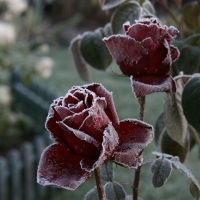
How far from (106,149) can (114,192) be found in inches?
5.5

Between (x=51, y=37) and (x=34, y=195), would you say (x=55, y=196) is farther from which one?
(x=51, y=37)

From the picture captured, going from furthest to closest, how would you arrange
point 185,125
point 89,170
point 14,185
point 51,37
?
point 51,37 < point 14,185 < point 185,125 < point 89,170

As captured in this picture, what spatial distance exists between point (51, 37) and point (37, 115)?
323 centimetres

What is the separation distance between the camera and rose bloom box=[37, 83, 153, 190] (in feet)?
1.20

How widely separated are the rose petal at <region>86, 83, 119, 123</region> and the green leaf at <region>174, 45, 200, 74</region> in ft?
1.01

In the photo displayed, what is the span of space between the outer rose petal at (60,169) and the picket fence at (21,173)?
171 centimetres

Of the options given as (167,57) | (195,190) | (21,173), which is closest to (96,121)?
(167,57)

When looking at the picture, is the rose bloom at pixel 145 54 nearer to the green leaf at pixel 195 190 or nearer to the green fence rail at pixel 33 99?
the green leaf at pixel 195 190

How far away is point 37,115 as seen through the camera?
3.09m

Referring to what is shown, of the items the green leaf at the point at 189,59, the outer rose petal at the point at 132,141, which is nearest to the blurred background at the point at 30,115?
the green leaf at the point at 189,59

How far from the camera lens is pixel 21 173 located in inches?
87.0

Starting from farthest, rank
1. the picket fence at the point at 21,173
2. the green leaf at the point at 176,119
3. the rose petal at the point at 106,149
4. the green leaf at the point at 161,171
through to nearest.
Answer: the picket fence at the point at 21,173 → the green leaf at the point at 176,119 → the green leaf at the point at 161,171 → the rose petal at the point at 106,149

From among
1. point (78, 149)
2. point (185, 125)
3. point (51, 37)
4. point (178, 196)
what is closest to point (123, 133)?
point (78, 149)

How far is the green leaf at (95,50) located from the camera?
0.70m
